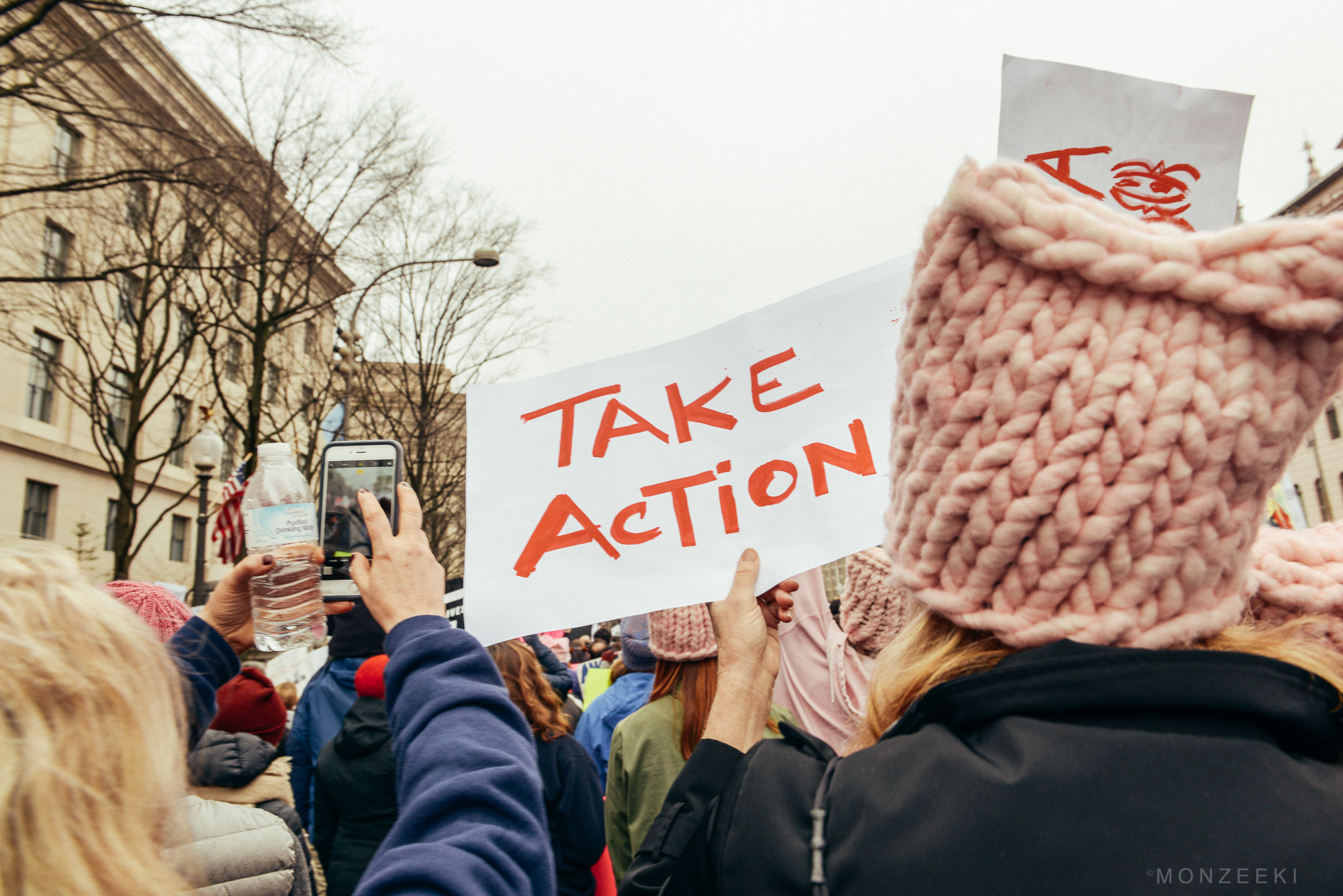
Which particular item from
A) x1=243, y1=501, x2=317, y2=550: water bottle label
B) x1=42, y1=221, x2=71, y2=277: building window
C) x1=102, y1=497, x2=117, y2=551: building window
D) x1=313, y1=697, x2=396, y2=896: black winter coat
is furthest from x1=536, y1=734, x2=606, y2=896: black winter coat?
x1=102, y1=497, x2=117, y2=551: building window

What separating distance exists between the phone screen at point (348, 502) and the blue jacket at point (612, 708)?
116 inches

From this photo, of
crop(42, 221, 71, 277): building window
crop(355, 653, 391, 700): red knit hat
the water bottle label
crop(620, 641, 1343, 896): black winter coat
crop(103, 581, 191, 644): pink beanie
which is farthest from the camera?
crop(42, 221, 71, 277): building window

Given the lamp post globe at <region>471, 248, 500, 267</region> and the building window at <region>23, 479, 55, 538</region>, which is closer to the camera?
the lamp post globe at <region>471, 248, 500, 267</region>

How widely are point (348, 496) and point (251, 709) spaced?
228 cm

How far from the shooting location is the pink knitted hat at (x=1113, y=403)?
0.99m

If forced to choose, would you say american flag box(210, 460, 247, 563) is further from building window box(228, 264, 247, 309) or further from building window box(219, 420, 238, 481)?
building window box(219, 420, 238, 481)

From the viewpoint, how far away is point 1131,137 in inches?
80.4

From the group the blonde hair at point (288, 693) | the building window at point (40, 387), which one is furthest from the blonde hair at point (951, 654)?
the building window at point (40, 387)

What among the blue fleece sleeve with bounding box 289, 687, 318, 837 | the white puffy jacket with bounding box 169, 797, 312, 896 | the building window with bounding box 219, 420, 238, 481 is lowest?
the blue fleece sleeve with bounding box 289, 687, 318, 837

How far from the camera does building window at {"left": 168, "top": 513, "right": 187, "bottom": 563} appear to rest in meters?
30.2

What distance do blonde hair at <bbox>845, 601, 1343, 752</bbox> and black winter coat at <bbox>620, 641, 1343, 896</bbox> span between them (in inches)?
3.3

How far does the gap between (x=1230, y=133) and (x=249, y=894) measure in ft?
10.4

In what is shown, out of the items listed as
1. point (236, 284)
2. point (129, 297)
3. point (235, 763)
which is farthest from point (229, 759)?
point (129, 297)

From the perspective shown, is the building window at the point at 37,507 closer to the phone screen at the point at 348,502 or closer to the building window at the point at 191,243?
the building window at the point at 191,243
